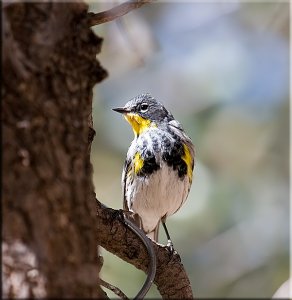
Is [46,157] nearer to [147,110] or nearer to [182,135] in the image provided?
[182,135]

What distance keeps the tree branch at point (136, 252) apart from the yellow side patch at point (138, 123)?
199 cm

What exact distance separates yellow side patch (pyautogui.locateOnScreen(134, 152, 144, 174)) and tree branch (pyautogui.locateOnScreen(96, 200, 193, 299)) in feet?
4.87

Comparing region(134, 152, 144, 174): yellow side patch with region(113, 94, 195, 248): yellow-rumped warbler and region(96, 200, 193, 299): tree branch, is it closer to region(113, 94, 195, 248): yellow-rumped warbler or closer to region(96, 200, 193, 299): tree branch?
region(113, 94, 195, 248): yellow-rumped warbler

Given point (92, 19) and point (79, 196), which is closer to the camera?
point (79, 196)

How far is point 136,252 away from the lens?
334 centimetres

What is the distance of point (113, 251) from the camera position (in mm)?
3426

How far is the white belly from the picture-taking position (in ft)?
16.5

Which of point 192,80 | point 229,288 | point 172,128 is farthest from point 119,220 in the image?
point 192,80

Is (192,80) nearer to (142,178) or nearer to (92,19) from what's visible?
(142,178)

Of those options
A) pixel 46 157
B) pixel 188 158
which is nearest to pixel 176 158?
pixel 188 158

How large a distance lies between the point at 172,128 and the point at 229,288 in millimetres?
2649

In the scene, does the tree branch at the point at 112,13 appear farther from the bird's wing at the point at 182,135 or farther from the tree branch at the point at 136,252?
the bird's wing at the point at 182,135

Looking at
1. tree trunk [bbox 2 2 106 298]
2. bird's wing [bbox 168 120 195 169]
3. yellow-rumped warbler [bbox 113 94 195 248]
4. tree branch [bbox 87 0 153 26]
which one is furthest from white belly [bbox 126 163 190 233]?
tree trunk [bbox 2 2 106 298]

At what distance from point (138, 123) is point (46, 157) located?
3813 millimetres
